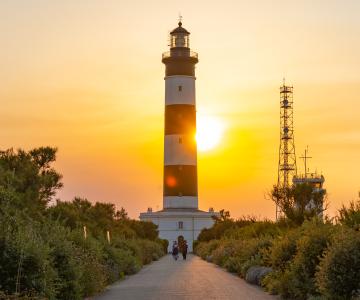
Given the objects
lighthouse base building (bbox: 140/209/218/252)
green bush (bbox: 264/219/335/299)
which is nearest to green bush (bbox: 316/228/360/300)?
green bush (bbox: 264/219/335/299)

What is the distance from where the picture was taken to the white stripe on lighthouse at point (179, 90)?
8031cm

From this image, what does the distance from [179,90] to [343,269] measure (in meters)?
66.0

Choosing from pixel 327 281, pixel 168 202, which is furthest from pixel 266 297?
pixel 168 202

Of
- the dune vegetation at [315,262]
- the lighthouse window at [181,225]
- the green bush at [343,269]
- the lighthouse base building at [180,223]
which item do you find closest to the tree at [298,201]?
the dune vegetation at [315,262]

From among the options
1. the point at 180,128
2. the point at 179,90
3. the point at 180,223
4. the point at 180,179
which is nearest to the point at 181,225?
the point at 180,223

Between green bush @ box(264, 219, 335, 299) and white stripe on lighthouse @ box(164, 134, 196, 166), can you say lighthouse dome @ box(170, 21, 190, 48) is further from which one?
green bush @ box(264, 219, 335, 299)

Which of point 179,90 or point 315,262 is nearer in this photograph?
point 315,262

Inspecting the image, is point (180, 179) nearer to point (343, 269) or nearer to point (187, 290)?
point (187, 290)

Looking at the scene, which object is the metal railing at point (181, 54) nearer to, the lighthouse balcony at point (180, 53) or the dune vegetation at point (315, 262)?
the lighthouse balcony at point (180, 53)

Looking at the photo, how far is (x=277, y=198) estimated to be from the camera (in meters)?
39.9

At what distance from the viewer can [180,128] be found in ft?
259

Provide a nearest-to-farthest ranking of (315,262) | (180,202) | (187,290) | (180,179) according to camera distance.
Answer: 1. (315,262)
2. (187,290)
3. (180,179)
4. (180,202)

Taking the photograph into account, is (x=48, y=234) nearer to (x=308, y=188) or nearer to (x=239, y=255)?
(x=239, y=255)

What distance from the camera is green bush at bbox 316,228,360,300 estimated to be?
15.4 meters
